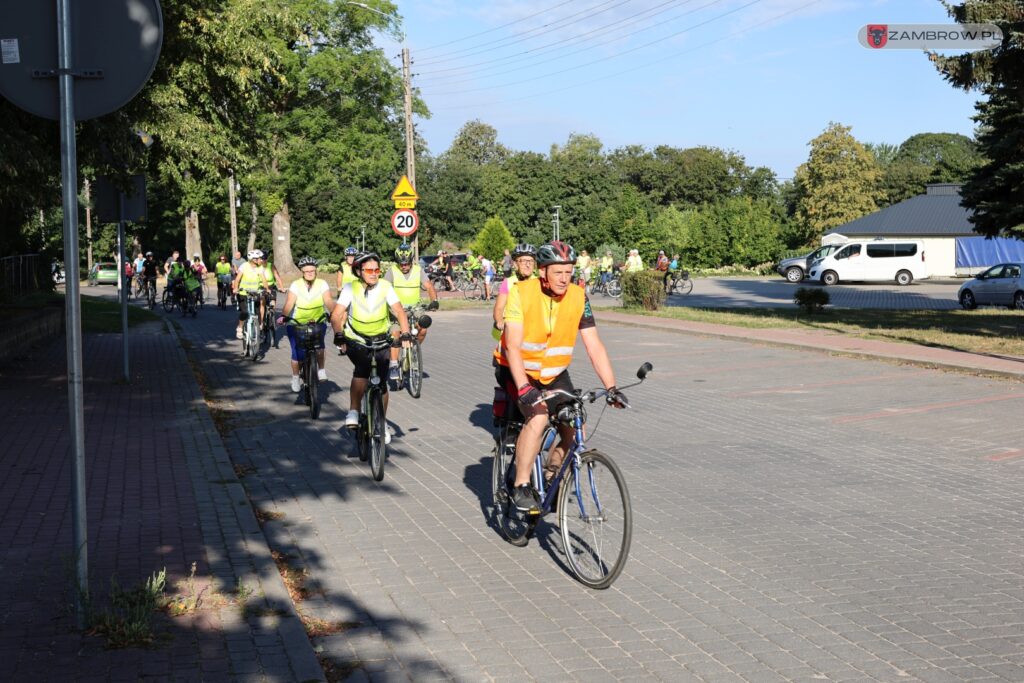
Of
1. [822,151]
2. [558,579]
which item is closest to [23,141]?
[558,579]

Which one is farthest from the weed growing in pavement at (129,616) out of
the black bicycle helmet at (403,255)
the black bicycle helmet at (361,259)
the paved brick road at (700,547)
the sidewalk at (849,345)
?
the sidewalk at (849,345)

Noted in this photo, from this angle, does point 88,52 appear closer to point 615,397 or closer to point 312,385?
point 615,397

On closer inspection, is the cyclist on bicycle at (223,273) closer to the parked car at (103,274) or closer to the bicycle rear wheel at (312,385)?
the bicycle rear wheel at (312,385)

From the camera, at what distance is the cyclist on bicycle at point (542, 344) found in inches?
242

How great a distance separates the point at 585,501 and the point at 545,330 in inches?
36.7

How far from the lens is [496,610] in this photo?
5.59 m

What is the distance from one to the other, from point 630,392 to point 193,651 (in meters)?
10.2

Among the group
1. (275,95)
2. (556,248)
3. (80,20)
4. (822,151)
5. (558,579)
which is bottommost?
(558,579)

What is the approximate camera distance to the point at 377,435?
894 cm

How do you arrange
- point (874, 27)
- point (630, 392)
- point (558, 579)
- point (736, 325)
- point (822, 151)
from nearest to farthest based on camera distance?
1. point (558, 579)
2. point (630, 392)
3. point (874, 27)
4. point (736, 325)
5. point (822, 151)

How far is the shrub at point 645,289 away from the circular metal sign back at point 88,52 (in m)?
26.8

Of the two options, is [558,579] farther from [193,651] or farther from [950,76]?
[950,76]

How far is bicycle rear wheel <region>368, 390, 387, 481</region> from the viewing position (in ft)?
29.1

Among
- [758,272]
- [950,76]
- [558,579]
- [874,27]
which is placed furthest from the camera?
[758,272]
